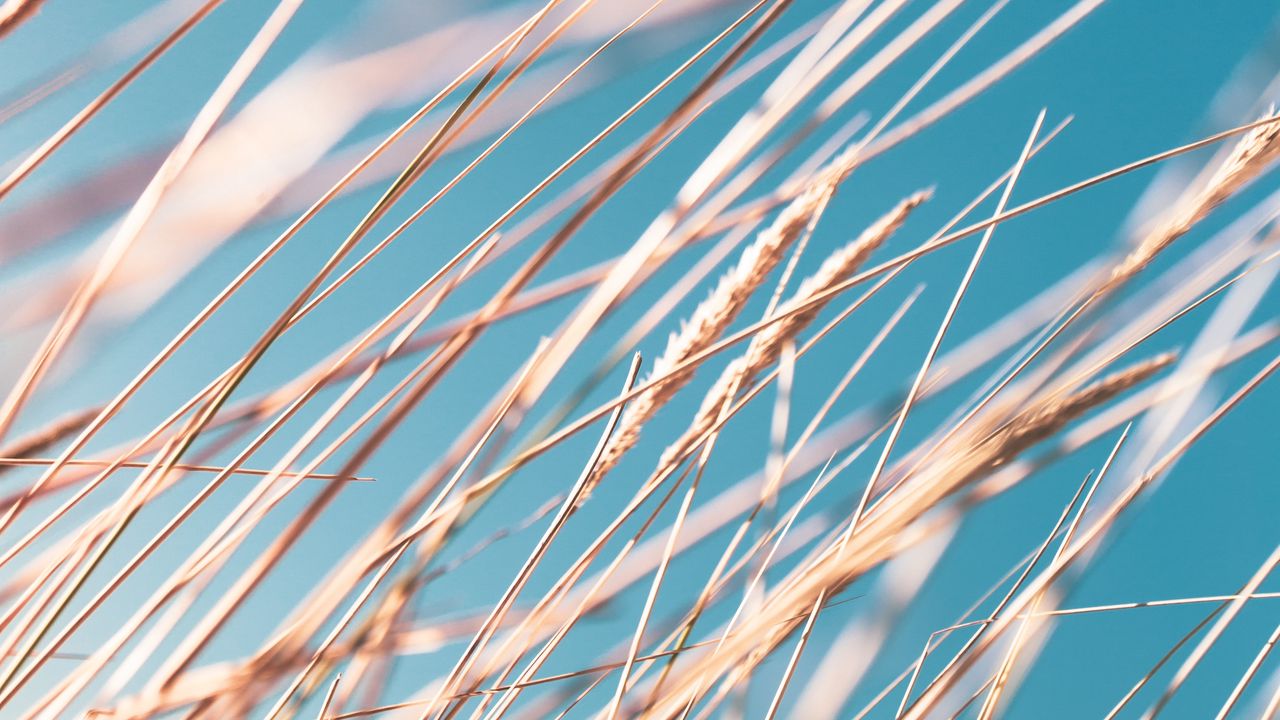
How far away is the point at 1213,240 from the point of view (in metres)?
0.59

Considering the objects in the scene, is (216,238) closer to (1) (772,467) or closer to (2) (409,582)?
(2) (409,582)

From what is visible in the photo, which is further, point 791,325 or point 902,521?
point 791,325

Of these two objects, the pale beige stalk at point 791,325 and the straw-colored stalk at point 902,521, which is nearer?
the straw-colored stalk at point 902,521

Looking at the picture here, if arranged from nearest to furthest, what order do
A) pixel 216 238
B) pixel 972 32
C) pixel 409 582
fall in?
pixel 216 238 < pixel 409 582 < pixel 972 32

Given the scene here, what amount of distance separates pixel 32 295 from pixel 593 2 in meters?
0.31

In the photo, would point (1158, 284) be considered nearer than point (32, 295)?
No

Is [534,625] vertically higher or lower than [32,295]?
lower

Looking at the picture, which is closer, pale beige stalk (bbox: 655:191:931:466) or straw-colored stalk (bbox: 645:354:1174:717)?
straw-colored stalk (bbox: 645:354:1174:717)

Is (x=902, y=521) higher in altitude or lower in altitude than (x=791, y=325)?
lower

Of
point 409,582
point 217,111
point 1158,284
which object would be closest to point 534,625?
point 409,582

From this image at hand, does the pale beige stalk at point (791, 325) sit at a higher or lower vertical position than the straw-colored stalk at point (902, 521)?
higher

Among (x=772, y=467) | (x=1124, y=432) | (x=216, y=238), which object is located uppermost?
(x=216, y=238)

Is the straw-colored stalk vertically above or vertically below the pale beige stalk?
below

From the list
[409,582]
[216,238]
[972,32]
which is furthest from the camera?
[972,32]
